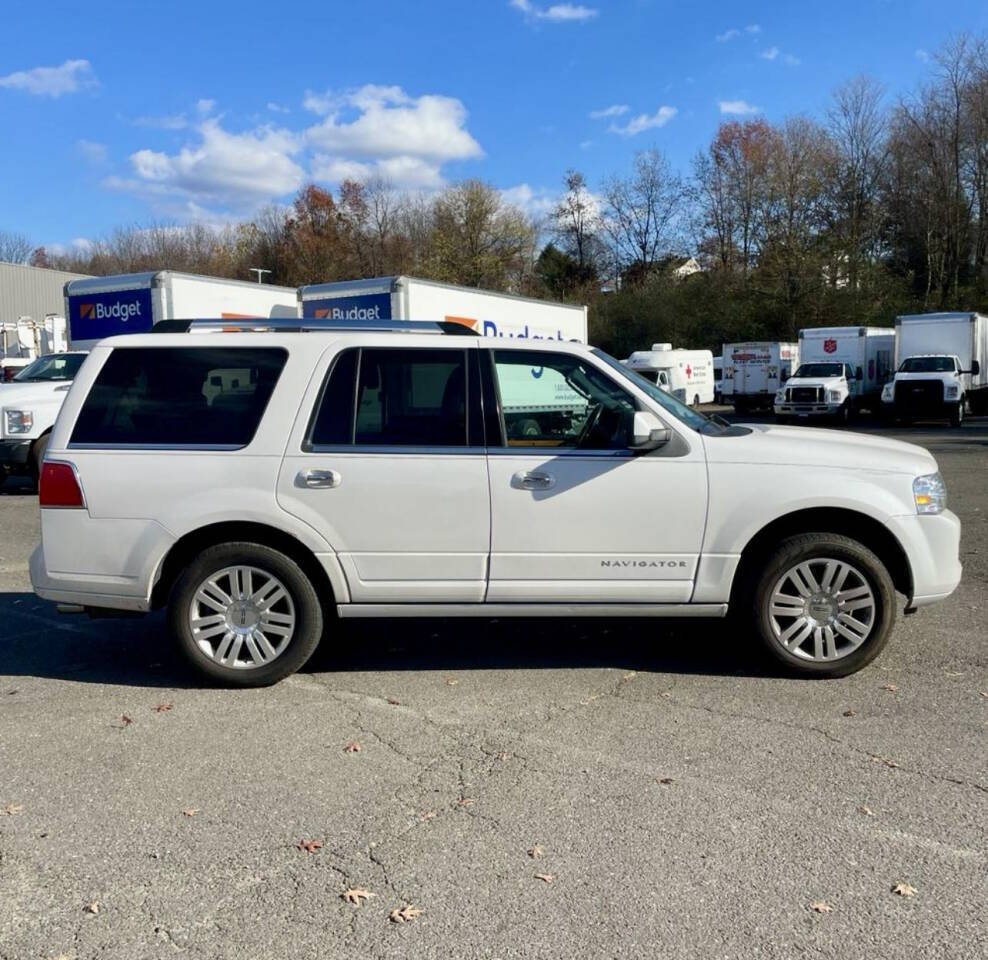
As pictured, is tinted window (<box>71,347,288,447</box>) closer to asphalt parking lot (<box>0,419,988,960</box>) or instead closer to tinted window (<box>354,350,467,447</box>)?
tinted window (<box>354,350,467,447</box>)

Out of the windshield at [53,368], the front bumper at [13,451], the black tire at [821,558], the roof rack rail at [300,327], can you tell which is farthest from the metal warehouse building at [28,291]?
the black tire at [821,558]

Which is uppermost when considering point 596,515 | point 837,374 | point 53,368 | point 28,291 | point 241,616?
point 28,291

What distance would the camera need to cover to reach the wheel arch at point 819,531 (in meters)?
5.23

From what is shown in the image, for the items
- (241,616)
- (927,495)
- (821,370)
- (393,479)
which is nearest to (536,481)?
(393,479)

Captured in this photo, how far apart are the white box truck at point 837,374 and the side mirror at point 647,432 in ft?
81.4

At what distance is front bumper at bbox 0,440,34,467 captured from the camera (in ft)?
43.3

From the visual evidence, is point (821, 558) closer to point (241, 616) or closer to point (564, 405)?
point (564, 405)

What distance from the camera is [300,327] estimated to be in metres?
5.54

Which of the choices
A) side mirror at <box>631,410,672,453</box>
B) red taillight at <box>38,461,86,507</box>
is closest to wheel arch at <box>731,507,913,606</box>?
side mirror at <box>631,410,672,453</box>

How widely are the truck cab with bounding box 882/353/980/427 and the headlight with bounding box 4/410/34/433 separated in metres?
22.6

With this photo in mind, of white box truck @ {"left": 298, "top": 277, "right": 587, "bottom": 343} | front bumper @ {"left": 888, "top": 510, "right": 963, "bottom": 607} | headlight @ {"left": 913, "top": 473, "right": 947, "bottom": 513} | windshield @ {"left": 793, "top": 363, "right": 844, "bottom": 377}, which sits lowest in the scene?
front bumper @ {"left": 888, "top": 510, "right": 963, "bottom": 607}

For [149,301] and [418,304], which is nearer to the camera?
[418,304]

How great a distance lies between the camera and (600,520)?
5109mm

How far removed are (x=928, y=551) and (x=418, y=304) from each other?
10.7m
